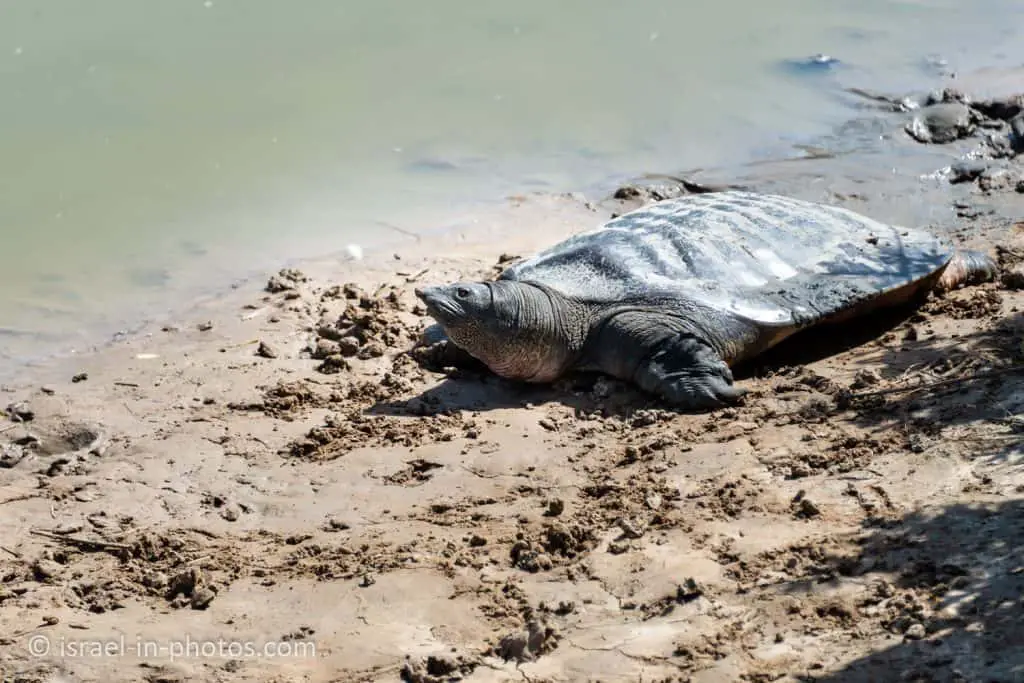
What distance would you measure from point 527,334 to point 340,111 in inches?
211

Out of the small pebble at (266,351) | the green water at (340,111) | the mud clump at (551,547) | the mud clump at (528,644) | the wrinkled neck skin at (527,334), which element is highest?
the mud clump at (528,644)

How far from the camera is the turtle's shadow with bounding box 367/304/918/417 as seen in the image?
5.79 metres

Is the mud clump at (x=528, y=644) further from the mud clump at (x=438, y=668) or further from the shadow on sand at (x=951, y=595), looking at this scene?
the shadow on sand at (x=951, y=595)

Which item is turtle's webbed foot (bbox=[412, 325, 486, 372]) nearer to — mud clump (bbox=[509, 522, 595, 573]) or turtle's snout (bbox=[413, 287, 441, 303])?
turtle's snout (bbox=[413, 287, 441, 303])

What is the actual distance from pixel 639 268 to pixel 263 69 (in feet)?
21.3

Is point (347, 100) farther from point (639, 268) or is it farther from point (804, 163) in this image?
point (639, 268)

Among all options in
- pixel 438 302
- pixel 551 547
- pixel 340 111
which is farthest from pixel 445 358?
pixel 340 111

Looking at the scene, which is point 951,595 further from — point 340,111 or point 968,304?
point 340,111

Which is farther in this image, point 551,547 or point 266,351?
point 266,351

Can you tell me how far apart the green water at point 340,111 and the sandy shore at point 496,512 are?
1460 millimetres

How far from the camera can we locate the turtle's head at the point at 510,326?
5949 millimetres

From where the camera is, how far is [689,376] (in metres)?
5.63

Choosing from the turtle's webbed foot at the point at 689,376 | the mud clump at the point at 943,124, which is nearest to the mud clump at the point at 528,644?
the turtle's webbed foot at the point at 689,376

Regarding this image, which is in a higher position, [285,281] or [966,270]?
[966,270]
